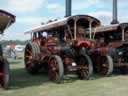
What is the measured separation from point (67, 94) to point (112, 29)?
577 centimetres

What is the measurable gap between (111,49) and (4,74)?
583 centimetres

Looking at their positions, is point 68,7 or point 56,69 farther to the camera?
point 68,7

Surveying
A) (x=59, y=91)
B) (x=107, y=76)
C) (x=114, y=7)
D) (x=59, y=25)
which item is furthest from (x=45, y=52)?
(x=114, y=7)

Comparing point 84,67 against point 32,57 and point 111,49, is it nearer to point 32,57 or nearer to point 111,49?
point 111,49

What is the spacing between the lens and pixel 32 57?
14.0m

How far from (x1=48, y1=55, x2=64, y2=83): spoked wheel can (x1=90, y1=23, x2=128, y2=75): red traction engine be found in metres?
2.46

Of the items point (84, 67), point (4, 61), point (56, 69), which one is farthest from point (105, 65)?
point (4, 61)

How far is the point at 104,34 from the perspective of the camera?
15.2 meters

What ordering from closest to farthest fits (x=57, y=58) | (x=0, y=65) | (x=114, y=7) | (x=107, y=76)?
(x=0, y=65) → (x=57, y=58) → (x=107, y=76) → (x=114, y=7)

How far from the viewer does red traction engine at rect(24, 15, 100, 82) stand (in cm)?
1225

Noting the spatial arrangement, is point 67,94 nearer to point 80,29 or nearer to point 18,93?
point 18,93

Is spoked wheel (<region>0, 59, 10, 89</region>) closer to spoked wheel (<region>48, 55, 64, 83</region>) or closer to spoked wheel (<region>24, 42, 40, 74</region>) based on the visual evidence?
spoked wheel (<region>48, 55, 64, 83</region>)

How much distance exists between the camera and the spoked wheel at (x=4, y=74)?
9.81 meters

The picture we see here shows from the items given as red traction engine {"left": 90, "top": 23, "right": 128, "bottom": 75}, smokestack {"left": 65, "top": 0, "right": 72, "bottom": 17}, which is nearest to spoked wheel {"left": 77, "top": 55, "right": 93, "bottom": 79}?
red traction engine {"left": 90, "top": 23, "right": 128, "bottom": 75}
